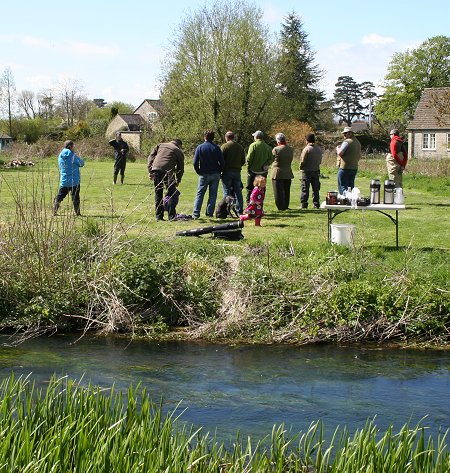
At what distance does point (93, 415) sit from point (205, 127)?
4863cm

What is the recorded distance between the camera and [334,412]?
8.20m

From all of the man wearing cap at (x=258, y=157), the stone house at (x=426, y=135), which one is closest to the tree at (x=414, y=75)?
the stone house at (x=426, y=135)

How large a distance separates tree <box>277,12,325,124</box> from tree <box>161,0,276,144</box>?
4.89m

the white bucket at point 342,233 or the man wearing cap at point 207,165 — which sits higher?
the man wearing cap at point 207,165

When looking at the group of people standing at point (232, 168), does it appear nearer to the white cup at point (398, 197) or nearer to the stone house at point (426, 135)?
the white cup at point (398, 197)

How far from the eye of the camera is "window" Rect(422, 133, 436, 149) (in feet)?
230

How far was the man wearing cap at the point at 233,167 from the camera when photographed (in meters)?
17.8

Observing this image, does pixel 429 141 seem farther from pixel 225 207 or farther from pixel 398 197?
pixel 398 197

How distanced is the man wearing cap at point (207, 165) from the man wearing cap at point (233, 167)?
24 cm

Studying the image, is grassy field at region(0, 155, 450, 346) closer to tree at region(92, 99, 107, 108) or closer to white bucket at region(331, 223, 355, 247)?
white bucket at region(331, 223, 355, 247)

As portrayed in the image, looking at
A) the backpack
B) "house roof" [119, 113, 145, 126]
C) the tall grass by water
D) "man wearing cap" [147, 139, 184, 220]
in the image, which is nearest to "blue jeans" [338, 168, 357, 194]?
the backpack

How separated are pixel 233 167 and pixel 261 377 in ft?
29.4

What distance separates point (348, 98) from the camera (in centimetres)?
12719

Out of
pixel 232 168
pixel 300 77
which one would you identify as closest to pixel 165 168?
pixel 232 168
